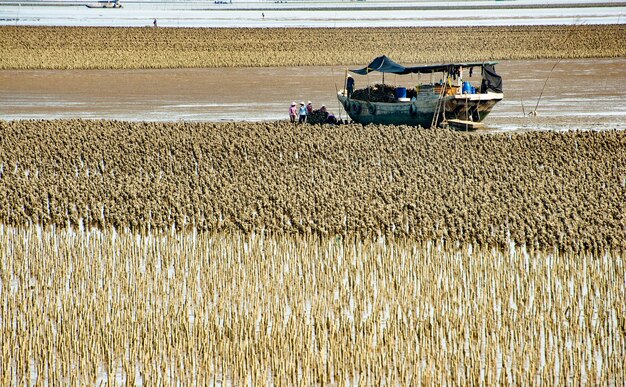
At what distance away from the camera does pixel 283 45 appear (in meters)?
55.3

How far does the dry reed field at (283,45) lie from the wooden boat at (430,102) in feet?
66.0

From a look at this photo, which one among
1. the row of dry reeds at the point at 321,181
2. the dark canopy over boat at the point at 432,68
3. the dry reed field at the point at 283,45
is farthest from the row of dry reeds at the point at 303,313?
the dry reed field at the point at 283,45

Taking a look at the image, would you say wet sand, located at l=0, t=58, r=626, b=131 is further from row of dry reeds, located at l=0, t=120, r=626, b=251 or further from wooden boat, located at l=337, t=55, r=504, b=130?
row of dry reeds, located at l=0, t=120, r=626, b=251

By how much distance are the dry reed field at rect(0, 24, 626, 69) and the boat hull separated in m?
21.2

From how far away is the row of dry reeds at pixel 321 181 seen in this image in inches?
569

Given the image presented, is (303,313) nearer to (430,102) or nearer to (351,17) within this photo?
(430,102)

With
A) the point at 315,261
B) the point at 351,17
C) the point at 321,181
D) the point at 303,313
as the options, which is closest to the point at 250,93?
the point at 321,181

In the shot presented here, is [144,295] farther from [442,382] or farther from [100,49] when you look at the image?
[100,49]

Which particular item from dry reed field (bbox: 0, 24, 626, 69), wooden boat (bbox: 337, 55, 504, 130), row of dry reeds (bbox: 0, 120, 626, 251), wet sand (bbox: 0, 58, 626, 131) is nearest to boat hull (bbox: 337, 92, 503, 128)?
wooden boat (bbox: 337, 55, 504, 130)

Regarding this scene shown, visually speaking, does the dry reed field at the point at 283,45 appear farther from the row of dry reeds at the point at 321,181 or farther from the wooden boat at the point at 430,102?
the row of dry reeds at the point at 321,181

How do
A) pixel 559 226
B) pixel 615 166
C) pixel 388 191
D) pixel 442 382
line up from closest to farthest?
pixel 442 382 < pixel 559 226 < pixel 388 191 < pixel 615 166

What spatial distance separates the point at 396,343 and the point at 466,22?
70.1m

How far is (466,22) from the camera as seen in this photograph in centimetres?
7712

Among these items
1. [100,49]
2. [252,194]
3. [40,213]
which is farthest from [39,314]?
[100,49]
